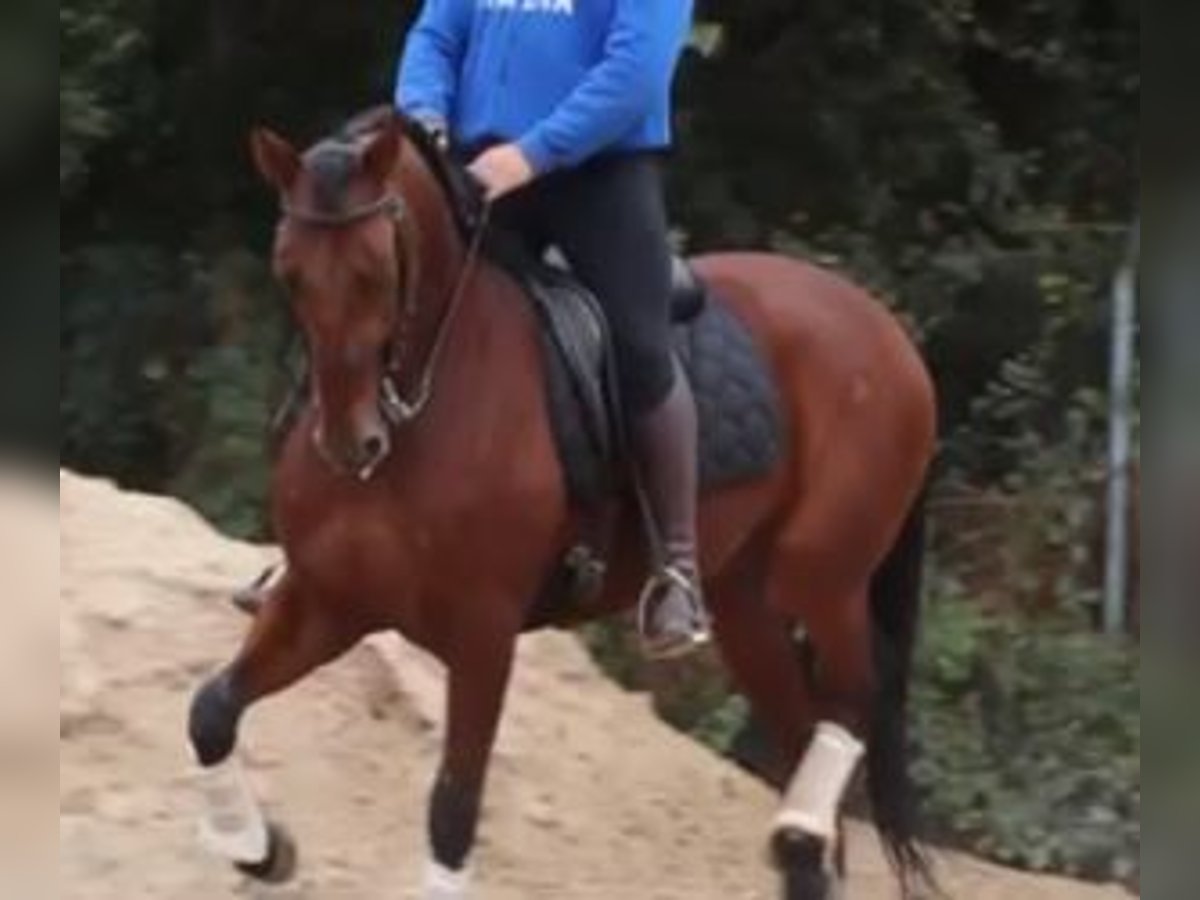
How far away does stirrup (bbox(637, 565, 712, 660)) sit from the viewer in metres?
5.53

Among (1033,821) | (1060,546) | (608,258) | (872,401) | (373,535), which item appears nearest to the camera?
(373,535)

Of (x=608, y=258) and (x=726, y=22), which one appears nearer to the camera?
(x=608, y=258)

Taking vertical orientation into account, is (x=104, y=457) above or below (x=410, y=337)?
below

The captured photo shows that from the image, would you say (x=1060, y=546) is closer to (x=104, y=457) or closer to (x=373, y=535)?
(x=104, y=457)

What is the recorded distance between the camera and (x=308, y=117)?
1141cm

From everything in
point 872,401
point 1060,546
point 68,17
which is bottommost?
point 1060,546

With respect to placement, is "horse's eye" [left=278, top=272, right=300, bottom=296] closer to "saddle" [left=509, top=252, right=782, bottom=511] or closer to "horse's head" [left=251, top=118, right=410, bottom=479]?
"horse's head" [left=251, top=118, right=410, bottom=479]

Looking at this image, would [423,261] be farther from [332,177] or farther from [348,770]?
[348,770]

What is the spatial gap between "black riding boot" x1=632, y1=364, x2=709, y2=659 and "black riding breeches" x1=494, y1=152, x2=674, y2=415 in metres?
0.05

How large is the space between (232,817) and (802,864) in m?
1.28

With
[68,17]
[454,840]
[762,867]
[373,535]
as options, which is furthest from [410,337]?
[68,17]

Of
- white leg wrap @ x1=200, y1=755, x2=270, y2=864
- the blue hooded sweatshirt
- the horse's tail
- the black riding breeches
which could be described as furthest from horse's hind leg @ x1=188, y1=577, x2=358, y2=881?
the horse's tail

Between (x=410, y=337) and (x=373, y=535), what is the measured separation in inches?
14.8

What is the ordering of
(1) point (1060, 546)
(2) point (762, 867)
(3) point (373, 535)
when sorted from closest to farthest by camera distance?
1. (3) point (373, 535)
2. (2) point (762, 867)
3. (1) point (1060, 546)
